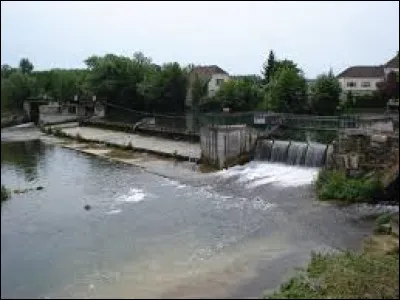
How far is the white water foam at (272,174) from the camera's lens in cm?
2608

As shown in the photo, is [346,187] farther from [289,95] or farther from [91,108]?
[91,108]

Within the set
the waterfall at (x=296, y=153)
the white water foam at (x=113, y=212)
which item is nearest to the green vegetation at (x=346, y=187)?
the waterfall at (x=296, y=153)

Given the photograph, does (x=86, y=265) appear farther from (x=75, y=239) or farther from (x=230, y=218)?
(x=230, y=218)

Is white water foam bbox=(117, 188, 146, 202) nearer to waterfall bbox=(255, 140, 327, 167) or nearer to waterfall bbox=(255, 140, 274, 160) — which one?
waterfall bbox=(255, 140, 274, 160)

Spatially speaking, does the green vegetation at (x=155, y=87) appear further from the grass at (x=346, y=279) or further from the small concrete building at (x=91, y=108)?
the grass at (x=346, y=279)

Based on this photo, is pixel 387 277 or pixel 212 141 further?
pixel 212 141

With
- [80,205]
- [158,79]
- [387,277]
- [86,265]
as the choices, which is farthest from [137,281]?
[158,79]

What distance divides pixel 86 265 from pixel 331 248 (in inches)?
295

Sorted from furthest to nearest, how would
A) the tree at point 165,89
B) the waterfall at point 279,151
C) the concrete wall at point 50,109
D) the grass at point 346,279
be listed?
1. the tree at point 165,89
2. the concrete wall at point 50,109
3. the waterfall at point 279,151
4. the grass at point 346,279

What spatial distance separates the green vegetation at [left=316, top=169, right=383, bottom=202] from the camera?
22188 mm

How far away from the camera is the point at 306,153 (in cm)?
2825

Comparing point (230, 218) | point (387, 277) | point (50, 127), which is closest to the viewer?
point (387, 277)

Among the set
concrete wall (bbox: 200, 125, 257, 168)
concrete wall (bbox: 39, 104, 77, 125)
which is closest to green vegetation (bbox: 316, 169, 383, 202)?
concrete wall (bbox: 200, 125, 257, 168)

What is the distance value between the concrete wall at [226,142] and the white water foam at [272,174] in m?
0.93
